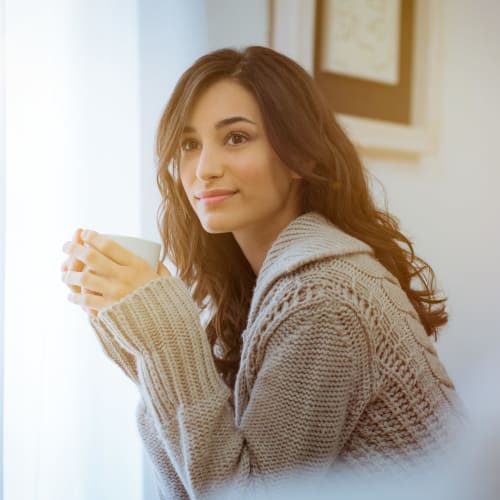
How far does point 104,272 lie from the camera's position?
1.99 feet

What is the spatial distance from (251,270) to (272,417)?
0.41 m

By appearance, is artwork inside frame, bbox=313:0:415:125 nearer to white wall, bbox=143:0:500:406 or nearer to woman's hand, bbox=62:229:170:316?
white wall, bbox=143:0:500:406

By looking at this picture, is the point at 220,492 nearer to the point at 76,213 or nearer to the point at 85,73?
the point at 76,213

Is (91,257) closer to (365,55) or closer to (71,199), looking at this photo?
(71,199)

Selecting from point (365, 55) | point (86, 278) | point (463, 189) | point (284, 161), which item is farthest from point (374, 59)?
point (86, 278)

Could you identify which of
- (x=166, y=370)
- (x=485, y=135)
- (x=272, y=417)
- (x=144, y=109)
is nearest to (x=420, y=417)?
(x=272, y=417)

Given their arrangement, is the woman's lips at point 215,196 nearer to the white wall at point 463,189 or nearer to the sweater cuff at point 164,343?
the sweater cuff at point 164,343

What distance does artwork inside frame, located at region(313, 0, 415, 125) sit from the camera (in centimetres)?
108

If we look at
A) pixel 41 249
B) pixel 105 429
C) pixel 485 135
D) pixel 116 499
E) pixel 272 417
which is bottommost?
pixel 116 499

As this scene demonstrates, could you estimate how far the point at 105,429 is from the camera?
0.82 m

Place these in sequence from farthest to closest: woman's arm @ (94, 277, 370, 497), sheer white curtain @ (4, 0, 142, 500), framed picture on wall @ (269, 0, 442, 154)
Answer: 1. framed picture on wall @ (269, 0, 442, 154)
2. sheer white curtain @ (4, 0, 142, 500)
3. woman's arm @ (94, 277, 370, 497)

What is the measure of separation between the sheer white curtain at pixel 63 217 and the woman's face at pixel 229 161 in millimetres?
142

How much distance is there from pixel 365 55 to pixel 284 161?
1.53 feet

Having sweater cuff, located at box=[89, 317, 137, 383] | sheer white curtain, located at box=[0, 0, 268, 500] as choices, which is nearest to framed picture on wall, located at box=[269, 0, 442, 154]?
sheer white curtain, located at box=[0, 0, 268, 500]
